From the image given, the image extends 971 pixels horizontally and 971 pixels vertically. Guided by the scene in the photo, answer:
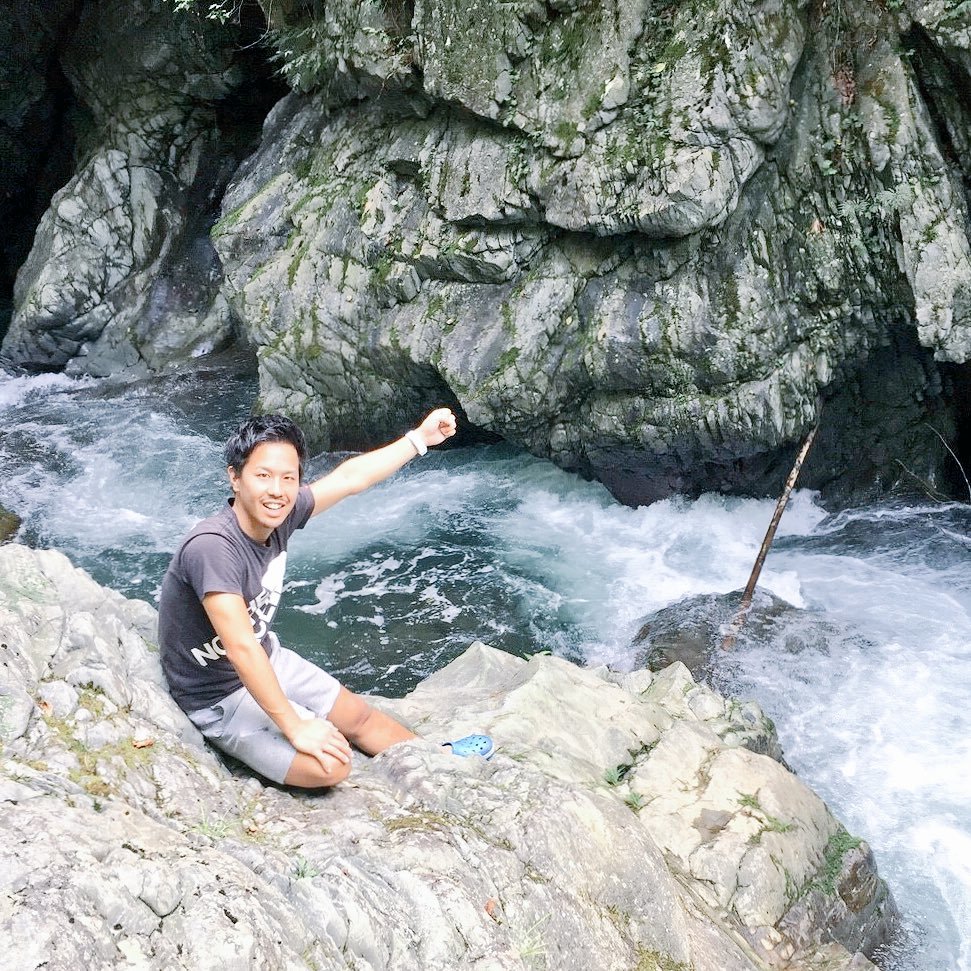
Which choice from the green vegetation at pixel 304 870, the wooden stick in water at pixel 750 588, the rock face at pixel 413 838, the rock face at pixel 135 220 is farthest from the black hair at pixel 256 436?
the rock face at pixel 135 220

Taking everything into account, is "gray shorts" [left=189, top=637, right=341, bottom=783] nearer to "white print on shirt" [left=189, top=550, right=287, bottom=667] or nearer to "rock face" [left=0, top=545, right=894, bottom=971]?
"rock face" [left=0, top=545, right=894, bottom=971]

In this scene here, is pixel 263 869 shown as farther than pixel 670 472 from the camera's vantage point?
No

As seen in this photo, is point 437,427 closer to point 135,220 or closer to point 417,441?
point 417,441

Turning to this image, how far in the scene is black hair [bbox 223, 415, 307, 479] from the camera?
374cm

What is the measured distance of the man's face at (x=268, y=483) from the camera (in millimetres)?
3752

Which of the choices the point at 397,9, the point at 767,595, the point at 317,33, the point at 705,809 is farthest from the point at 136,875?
the point at 317,33

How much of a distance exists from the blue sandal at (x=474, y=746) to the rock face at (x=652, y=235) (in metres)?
6.85

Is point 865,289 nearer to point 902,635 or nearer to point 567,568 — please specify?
point 902,635

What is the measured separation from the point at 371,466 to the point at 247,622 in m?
1.20

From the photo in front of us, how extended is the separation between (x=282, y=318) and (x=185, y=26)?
767 centimetres

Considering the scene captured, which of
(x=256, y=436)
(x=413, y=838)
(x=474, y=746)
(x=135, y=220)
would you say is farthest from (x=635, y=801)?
(x=135, y=220)

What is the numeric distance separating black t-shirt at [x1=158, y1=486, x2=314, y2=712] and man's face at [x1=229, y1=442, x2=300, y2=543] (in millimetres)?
136

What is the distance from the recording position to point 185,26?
652 inches

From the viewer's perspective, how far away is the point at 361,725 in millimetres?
4359
